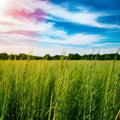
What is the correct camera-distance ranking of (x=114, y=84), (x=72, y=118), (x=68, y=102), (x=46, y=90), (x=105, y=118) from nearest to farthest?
(x=105, y=118) < (x=114, y=84) < (x=68, y=102) < (x=72, y=118) < (x=46, y=90)

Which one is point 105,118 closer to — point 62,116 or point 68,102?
point 62,116

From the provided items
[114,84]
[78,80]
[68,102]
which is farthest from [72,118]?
[78,80]

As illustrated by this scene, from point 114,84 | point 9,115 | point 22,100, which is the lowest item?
point 9,115

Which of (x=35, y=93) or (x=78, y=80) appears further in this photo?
(x=78, y=80)

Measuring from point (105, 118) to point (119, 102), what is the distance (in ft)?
2.10

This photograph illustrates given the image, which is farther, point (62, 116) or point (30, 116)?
point (30, 116)

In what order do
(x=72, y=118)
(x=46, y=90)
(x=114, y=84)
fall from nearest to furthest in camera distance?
(x=114, y=84), (x=72, y=118), (x=46, y=90)

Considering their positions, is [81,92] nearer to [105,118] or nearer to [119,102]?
[119,102]

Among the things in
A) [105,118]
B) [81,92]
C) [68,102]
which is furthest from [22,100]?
Result: [105,118]

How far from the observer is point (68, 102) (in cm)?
305

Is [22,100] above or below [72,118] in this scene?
above

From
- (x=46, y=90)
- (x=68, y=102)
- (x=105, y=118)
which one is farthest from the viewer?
(x=46, y=90)

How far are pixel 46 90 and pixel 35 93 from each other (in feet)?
1.35

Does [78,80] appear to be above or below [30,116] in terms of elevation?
above
